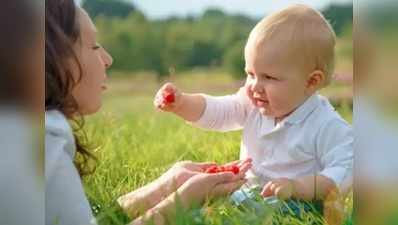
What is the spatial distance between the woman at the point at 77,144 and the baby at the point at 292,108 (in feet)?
0.20

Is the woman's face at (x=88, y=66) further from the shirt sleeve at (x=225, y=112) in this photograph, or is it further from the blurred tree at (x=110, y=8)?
the shirt sleeve at (x=225, y=112)

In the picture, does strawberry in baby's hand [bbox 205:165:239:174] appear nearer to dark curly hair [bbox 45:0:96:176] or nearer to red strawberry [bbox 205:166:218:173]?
red strawberry [bbox 205:166:218:173]

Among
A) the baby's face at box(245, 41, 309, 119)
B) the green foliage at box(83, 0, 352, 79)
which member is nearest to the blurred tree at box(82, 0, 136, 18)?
the green foliage at box(83, 0, 352, 79)

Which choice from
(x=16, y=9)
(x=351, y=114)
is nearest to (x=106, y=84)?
(x=16, y=9)

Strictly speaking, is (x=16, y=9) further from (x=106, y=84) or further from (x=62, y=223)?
(x=62, y=223)

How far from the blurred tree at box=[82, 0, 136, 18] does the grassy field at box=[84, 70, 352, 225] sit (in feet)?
0.36

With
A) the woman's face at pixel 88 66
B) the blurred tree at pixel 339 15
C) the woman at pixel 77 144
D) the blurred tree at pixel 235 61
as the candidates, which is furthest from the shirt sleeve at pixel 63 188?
the blurred tree at pixel 339 15

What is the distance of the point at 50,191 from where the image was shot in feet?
5.95

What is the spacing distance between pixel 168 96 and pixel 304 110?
0.24 m

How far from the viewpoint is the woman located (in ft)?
5.91

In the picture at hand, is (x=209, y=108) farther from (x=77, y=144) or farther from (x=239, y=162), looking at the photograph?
(x=77, y=144)

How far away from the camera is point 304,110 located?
1.87 meters

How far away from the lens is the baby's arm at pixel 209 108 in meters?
A: 1.92

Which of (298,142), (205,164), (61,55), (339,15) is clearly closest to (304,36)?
(339,15)
